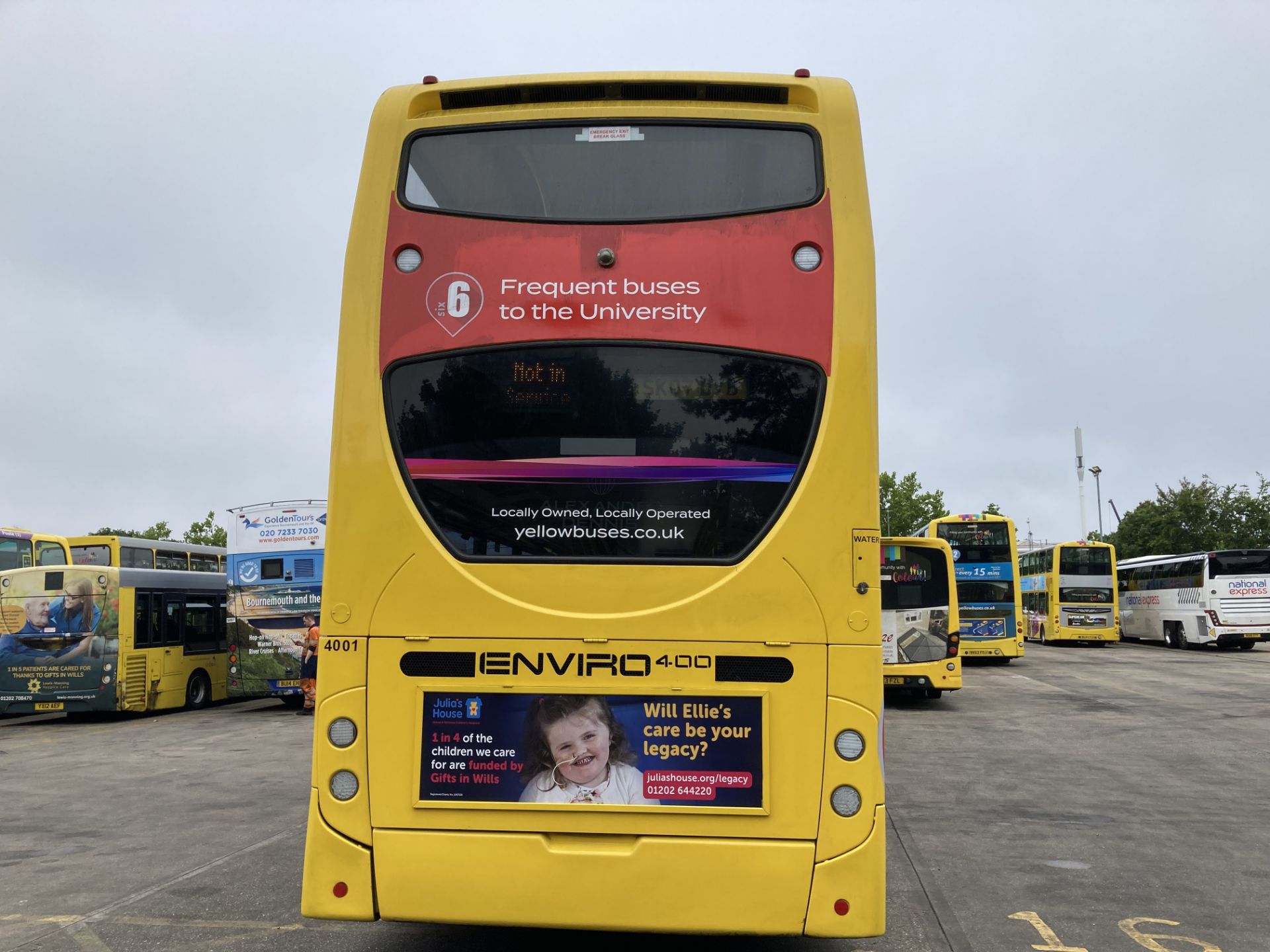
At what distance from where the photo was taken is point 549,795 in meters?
4.73

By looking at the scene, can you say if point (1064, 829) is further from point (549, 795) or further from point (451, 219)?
point (451, 219)

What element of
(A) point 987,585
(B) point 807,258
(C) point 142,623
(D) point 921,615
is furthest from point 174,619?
(A) point 987,585

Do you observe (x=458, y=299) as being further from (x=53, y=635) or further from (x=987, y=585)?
(x=987, y=585)

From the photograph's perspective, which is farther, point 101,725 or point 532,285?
point 101,725

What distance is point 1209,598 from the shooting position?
1371 inches

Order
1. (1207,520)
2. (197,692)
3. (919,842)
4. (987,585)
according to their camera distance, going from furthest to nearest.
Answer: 1. (1207,520)
2. (987,585)
3. (197,692)
4. (919,842)

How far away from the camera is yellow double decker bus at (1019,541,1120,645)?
125 feet

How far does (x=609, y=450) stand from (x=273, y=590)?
1569cm

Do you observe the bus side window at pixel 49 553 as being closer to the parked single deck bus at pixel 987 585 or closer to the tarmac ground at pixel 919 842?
the tarmac ground at pixel 919 842

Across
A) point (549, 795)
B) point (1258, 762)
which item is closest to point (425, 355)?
point (549, 795)

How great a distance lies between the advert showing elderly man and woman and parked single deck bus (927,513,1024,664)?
18.6m

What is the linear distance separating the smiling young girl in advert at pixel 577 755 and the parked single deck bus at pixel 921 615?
44.8ft

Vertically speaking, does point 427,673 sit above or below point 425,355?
below

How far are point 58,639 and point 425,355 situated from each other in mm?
16231
